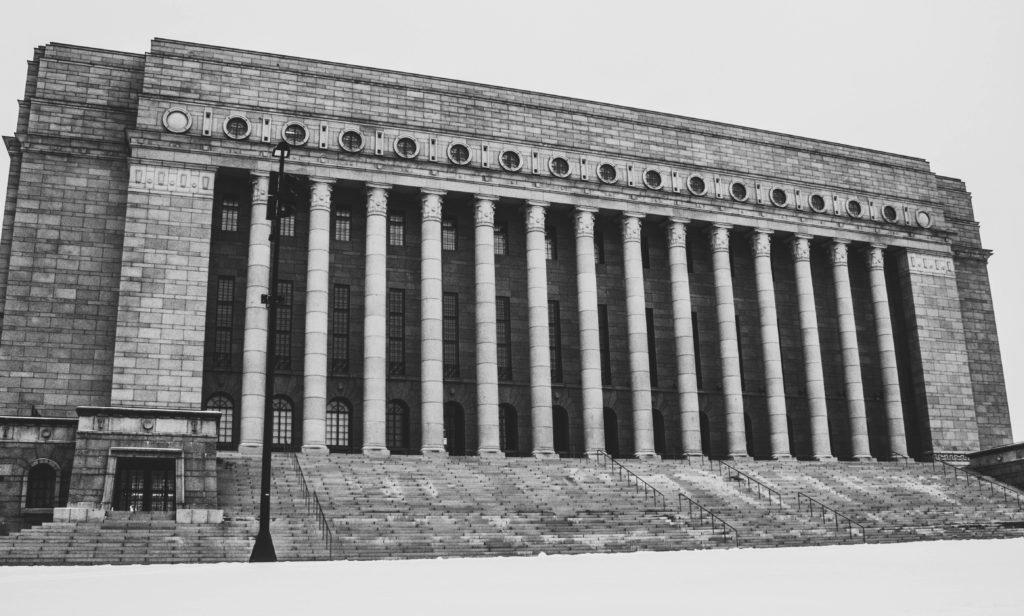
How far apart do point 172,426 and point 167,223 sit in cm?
1087

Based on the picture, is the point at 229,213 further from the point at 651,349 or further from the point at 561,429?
the point at 651,349

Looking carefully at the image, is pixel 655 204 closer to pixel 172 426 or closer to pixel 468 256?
pixel 468 256

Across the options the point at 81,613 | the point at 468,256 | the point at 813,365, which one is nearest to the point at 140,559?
the point at 81,613

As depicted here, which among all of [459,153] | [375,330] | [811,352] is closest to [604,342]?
[811,352]

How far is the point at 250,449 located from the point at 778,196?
94.5ft

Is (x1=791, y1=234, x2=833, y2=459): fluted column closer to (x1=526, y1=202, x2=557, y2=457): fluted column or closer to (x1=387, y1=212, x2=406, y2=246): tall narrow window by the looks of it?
(x1=526, y1=202, x2=557, y2=457): fluted column

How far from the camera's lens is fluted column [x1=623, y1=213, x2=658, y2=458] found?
43750 mm

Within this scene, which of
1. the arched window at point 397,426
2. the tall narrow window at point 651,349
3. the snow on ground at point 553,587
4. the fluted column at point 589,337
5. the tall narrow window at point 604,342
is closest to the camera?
the snow on ground at point 553,587

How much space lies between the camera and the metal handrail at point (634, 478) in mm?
35469

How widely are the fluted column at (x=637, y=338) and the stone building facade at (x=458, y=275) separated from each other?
0.46 ft

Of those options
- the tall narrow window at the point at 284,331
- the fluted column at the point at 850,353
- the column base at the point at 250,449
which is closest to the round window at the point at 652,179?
the fluted column at the point at 850,353

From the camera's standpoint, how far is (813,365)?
47781mm

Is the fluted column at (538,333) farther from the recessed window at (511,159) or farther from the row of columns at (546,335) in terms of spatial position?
the recessed window at (511,159)

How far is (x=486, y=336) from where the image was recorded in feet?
138
